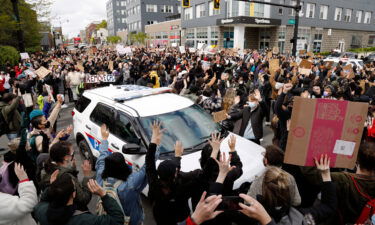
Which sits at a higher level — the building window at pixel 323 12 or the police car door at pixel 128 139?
the building window at pixel 323 12

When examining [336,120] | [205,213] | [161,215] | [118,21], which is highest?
[118,21]

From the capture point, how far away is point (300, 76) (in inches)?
438

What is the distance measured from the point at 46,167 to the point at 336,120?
10.1ft

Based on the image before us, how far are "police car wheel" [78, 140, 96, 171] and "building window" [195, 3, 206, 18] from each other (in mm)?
40912

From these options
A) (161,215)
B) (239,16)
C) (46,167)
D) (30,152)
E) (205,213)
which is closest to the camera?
(205,213)

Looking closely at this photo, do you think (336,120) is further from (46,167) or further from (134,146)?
(46,167)

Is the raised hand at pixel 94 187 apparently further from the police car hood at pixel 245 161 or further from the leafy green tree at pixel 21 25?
the leafy green tree at pixel 21 25

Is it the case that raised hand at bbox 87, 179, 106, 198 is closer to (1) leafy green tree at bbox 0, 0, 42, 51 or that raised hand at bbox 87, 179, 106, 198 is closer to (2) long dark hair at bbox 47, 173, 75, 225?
(2) long dark hair at bbox 47, 173, 75, 225

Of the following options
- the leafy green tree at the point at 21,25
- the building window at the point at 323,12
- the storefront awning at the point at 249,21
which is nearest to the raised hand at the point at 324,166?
the leafy green tree at the point at 21,25

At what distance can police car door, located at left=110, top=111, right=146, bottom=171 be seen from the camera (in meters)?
3.89

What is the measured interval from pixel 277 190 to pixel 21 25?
910 inches

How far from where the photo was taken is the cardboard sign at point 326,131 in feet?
7.09

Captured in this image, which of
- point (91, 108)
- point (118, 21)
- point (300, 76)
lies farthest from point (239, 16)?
point (118, 21)

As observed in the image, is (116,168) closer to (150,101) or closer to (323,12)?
(150,101)
